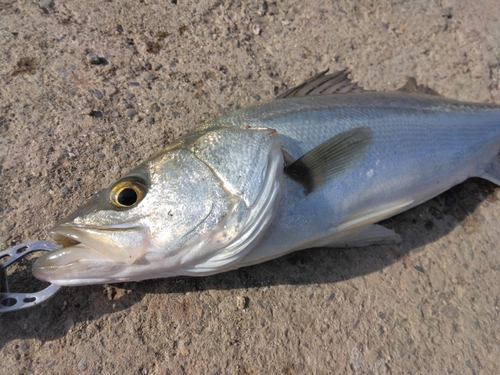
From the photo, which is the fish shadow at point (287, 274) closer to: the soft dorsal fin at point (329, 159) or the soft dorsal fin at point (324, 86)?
the soft dorsal fin at point (329, 159)

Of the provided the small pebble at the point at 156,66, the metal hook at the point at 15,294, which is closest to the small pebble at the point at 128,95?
the small pebble at the point at 156,66

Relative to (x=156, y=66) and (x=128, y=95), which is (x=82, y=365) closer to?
(x=128, y=95)

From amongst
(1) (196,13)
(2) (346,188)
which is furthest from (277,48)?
(2) (346,188)

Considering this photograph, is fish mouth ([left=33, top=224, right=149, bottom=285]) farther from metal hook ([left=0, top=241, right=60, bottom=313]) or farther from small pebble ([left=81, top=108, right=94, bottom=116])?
small pebble ([left=81, top=108, right=94, bottom=116])

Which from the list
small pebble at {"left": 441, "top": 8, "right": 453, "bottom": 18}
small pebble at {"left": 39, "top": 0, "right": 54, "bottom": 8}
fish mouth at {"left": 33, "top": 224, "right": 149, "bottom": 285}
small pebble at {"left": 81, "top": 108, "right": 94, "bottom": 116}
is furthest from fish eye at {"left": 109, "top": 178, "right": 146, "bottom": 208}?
small pebble at {"left": 441, "top": 8, "right": 453, "bottom": 18}

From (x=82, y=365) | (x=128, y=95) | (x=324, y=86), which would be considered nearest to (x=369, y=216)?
(x=324, y=86)
